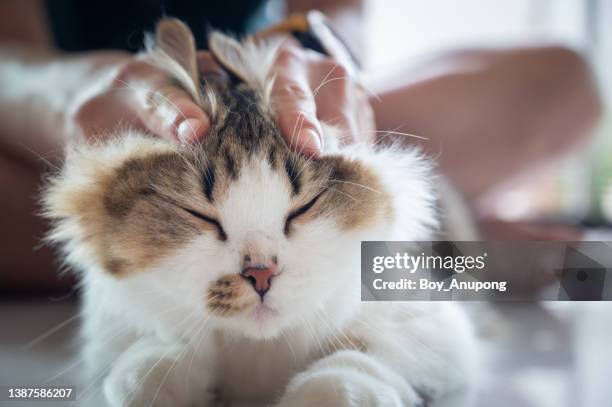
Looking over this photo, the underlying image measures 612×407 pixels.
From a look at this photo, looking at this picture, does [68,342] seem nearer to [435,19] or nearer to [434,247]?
[434,247]

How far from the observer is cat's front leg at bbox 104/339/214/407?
18.6 inches

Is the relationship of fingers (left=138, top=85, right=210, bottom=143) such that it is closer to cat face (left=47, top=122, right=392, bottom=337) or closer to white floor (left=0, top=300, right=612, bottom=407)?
cat face (left=47, top=122, right=392, bottom=337)

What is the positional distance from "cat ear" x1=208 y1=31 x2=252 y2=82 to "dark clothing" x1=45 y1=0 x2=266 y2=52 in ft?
0.57

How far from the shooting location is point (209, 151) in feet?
1.67

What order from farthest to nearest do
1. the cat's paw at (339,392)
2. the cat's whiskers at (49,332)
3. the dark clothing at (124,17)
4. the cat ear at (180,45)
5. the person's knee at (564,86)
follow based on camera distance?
the person's knee at (564,86)
the dark clothing at (124,17)
the cat's whiskers at (49,332)
the cat ear at (180,45)
the cat's paw at (339,392)

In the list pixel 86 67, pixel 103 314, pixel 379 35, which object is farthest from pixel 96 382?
pixel 379 35

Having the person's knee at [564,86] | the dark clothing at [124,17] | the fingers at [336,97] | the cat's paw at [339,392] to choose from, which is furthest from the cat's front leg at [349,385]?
the person's knee at [564,86]

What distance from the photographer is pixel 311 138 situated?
506 mm

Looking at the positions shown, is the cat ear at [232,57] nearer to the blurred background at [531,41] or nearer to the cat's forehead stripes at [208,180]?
the cat's forehead stripes at [208,180]

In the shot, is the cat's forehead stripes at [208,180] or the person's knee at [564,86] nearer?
the cat's forehead stripes at [208,180]

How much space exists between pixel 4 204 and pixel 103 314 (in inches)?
22.9

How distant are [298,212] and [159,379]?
18cm

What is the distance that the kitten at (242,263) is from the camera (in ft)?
1.55

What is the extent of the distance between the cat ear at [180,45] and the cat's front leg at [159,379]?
25 cm
